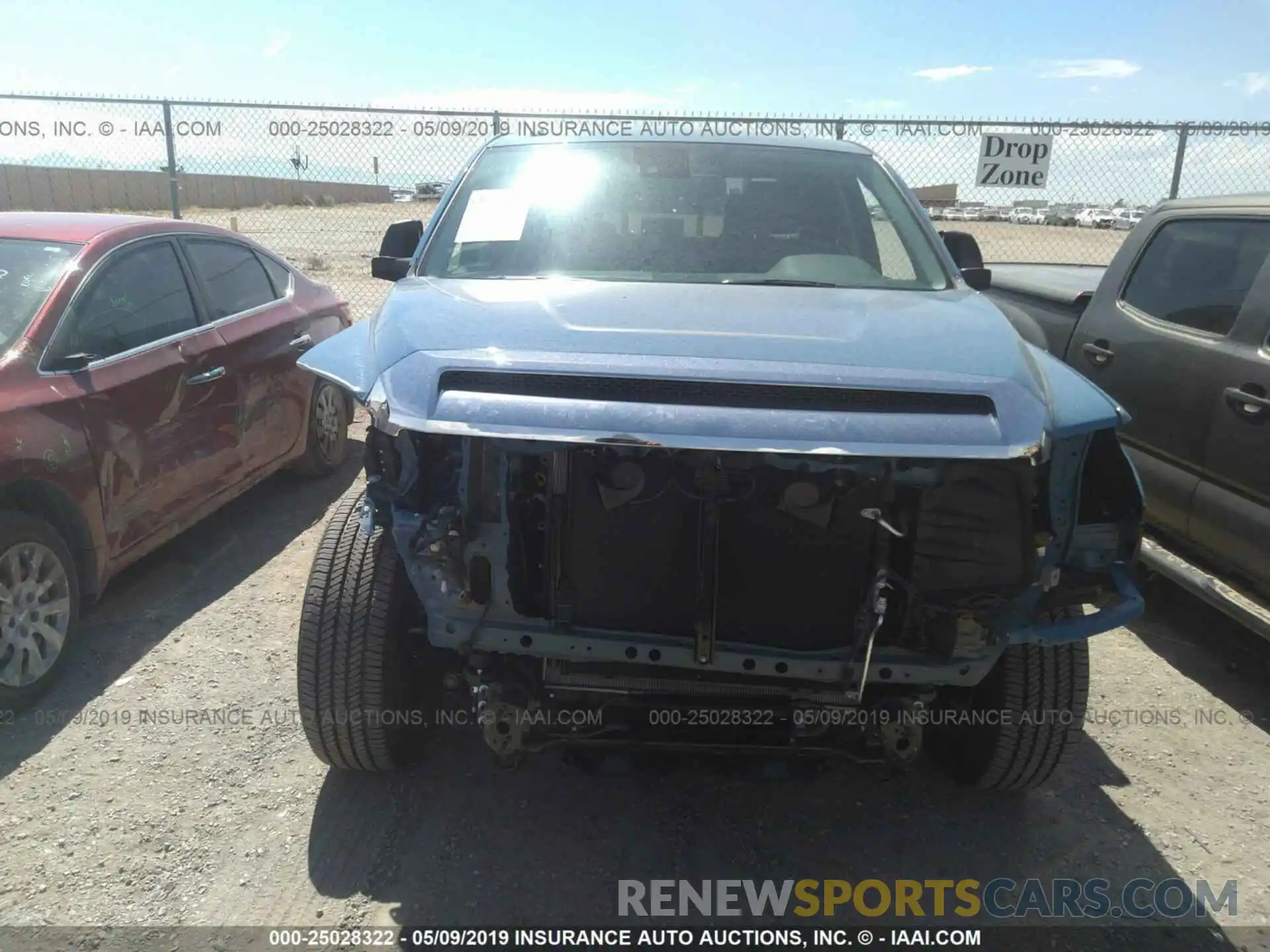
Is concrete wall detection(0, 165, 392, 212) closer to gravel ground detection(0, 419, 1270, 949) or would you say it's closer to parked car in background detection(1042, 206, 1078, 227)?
parked car in background detection(1042, 206, 1078, 227)

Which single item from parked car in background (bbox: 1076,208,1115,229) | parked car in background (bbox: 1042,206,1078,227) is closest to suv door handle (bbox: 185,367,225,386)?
parked car in background (bbox: 1042,206,1078,227)

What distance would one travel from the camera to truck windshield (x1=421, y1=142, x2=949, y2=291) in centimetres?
332

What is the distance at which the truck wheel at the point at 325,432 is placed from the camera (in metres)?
5.60

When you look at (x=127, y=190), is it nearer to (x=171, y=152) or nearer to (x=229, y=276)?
(x=171, y=152)

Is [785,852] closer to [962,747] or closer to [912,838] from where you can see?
[912,838]

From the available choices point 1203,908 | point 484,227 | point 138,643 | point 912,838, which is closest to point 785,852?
point 912,838

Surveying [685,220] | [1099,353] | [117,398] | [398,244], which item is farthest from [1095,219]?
[117,398]

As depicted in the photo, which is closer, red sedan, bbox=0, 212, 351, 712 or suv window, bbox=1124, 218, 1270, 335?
red sedan, bbox=0, 212, 351, 712

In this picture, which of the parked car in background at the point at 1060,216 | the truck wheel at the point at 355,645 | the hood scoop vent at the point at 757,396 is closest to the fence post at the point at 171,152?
the truck wheel at the point at 355,645

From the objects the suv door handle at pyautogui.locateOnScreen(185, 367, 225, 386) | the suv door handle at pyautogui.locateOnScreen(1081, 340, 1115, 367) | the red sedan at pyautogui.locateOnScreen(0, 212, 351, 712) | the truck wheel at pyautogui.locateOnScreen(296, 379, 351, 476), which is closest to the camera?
the red sedan at pyautogui.locateOnScreen(0, 212, 351, 712)

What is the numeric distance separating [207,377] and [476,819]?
265cm

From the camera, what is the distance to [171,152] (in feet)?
29.1

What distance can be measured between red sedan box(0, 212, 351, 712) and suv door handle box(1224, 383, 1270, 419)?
14.5 ft

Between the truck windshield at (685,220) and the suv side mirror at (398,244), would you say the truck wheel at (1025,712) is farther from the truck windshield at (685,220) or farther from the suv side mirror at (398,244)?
the suv side mirror at (398,244)
